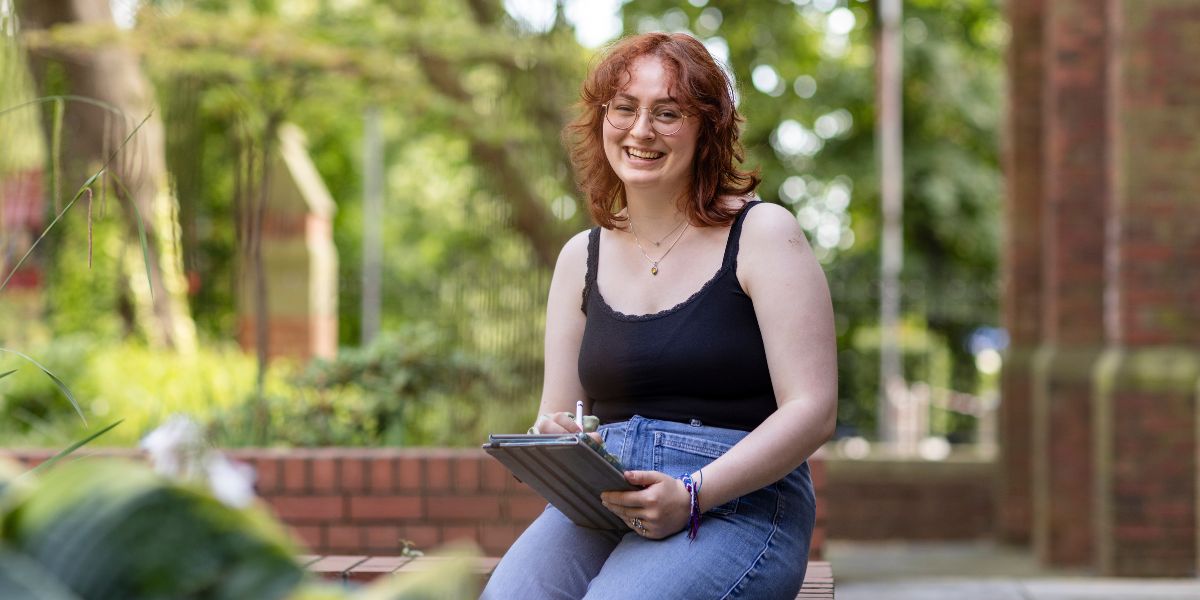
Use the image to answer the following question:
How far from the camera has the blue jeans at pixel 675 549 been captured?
2057mm

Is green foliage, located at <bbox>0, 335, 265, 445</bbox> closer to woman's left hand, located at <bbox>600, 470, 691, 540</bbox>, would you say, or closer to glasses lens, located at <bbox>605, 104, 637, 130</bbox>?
glasses lens, located at <bbox>605, 104, 637, 130</bbox>

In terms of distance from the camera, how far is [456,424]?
6.33 m

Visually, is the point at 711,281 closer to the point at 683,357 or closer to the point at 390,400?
the point at 683,357

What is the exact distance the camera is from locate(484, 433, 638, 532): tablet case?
1959mm

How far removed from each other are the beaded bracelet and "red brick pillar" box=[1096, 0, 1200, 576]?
6.16m

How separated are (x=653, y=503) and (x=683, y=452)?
205 millimetres

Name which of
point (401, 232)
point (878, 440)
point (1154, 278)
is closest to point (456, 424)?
point (1154, 278)

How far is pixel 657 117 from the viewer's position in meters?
2.40

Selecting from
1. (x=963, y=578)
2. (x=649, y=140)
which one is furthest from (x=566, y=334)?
(x=963, y=578)

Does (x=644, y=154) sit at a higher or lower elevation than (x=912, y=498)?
higher

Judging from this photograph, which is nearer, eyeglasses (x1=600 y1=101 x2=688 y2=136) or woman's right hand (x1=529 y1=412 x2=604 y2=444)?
woman's right hand (x1=529 y1=412 x2=604 y2=444)

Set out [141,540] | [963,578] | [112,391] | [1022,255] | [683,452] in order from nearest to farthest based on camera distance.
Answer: [141,540], [683,452], [112,391], [963,578], [1022,255]

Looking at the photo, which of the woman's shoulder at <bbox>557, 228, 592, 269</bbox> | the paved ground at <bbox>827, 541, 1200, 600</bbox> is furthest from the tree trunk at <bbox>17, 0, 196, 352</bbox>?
the woman's shoulder at <bbox>557, 228, 592, 269</bbox>

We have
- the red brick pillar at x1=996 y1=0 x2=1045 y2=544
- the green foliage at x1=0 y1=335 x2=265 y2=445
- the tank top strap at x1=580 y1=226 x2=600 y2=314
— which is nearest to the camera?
the tank top strap at x1=580 y1=226 x2=600 y2=314
